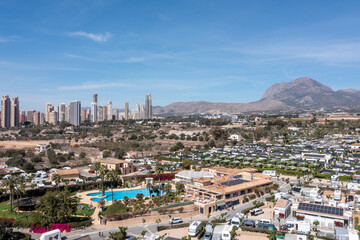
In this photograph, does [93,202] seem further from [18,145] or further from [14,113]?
[14,113]

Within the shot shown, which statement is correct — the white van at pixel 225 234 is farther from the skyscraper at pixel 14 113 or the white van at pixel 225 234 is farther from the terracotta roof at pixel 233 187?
the skyscraper at pixel 14 113

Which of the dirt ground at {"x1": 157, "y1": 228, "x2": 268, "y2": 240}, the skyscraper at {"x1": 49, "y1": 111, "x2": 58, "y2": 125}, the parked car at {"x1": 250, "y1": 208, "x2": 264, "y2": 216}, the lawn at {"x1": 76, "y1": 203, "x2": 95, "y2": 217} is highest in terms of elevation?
the skyscraper at {"x1": 49, "y1": 111, "x2": 58, "y2": 125}

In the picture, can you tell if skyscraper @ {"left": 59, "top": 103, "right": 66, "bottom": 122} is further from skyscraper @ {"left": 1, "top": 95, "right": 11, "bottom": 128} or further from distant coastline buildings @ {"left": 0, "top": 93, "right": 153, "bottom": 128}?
skyscraper @ {"left": 1, "top": 95, "right": 11, "bottom": 128}

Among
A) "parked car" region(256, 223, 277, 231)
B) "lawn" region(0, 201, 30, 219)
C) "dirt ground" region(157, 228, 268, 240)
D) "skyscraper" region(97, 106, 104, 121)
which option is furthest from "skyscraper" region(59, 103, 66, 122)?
"parked car" region(256, 223, 277, 231)

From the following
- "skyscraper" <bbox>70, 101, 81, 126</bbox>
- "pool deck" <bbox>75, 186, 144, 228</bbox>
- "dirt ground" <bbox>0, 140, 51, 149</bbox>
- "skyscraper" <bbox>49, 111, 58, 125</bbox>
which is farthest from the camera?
"skyscraper" <bbox>49, 111, 58, 125</bbox>

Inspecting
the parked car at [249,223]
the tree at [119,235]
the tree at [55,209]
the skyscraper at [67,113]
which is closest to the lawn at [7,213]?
the tree at [55,209]

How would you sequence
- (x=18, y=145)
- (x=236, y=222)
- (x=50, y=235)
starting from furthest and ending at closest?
(x=18, y=145)
(x=236, y=222)
(x=50, y=235)

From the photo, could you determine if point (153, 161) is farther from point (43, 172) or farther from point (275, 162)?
point (275, 162)

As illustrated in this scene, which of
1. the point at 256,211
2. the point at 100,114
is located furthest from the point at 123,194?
the point at 100,114
